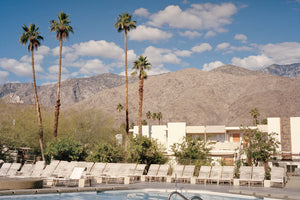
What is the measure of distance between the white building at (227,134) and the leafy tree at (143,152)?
527cm

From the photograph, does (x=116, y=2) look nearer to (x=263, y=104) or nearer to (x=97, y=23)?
(x=97, y=23)

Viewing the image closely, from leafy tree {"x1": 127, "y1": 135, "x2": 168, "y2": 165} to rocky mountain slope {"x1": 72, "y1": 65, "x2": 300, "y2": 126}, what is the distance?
86928 millimetres

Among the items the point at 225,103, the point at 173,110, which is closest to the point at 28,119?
the point at 173,110

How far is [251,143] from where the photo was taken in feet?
64.3

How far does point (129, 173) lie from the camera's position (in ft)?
59.3

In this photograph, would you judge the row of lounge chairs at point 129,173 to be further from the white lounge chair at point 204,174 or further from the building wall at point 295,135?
the building wall at point 295,135

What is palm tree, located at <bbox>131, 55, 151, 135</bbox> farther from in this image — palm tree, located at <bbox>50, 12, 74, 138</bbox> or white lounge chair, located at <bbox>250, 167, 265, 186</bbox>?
white lounge chair, located at <bbox>250, 167, 265, 186</bbox>

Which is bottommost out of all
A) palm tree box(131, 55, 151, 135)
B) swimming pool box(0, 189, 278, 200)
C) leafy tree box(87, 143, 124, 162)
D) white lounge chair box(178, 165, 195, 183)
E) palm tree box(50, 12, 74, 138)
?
swimming pool box(0, 189, 278, 200)

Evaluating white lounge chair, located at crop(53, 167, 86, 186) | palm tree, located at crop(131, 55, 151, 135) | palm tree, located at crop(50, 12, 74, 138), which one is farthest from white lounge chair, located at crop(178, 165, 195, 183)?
palm tree, located at crop(50, 12, 74, 138)

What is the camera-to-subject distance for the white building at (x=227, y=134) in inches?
1298

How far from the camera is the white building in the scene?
3297 cm

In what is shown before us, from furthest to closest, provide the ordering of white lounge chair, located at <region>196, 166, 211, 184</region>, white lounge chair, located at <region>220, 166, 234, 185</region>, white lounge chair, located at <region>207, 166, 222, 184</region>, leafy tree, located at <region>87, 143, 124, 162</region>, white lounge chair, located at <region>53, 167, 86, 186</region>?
leafy tree, located at <region>87, 143, 124, 162</region>
white lounge chair, located at <region>196, 166, 211, 184</region>
white lounge chair, located at <region>207, 166, 222, 184</region>
white lounge chair, located at <region>220, 166, 234, 185</region>
white lounge chair, located at <region>53, 167, 86, 186</region>

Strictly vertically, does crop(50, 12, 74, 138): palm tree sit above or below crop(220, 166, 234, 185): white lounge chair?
above

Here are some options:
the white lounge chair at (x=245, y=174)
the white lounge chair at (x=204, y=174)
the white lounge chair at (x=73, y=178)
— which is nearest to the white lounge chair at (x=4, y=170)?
the white lounge chair at (x=73, y=178)
